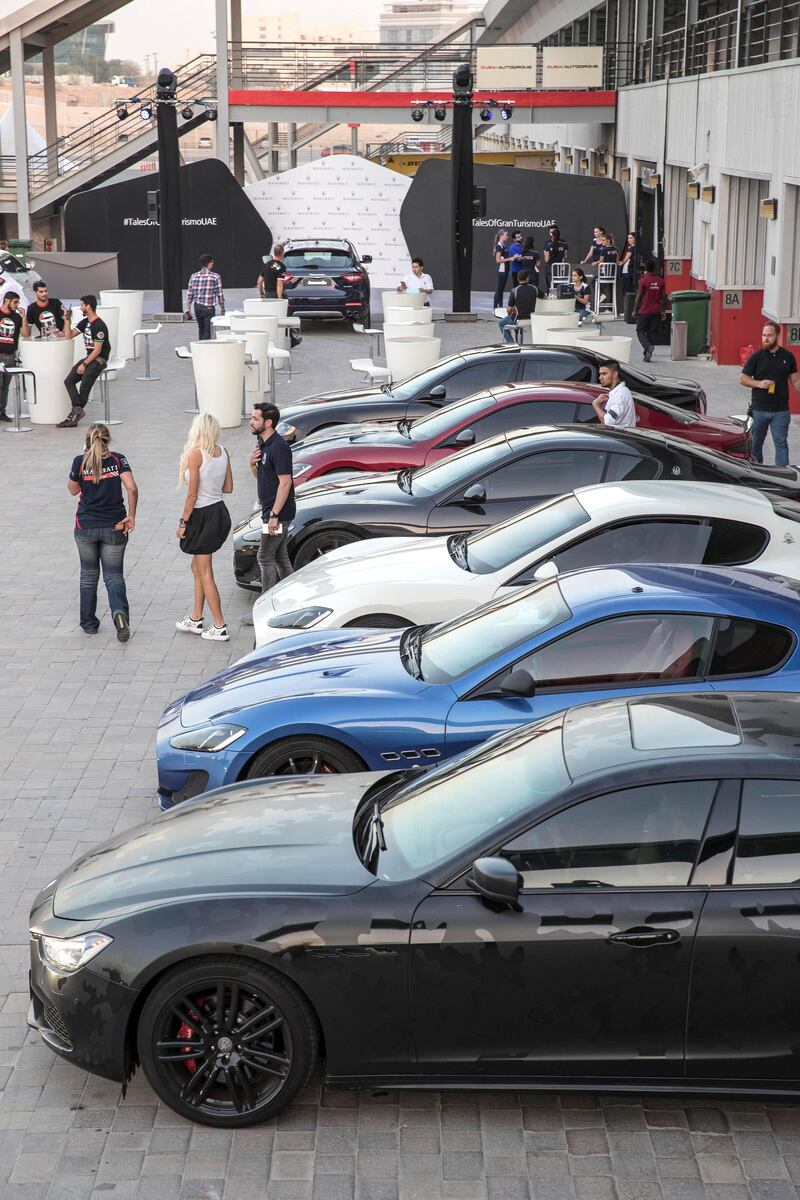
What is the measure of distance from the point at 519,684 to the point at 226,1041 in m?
2.31

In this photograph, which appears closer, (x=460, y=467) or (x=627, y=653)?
(x=627, y=653)

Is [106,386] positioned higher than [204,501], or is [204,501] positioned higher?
[106,386]

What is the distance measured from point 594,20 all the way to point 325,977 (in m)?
53.1

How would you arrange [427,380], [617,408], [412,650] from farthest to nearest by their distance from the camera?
[427,380] → [617,408] → [412,650]

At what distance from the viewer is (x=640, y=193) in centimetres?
3778

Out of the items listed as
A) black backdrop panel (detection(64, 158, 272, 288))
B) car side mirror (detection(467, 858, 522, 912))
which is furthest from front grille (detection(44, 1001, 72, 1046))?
black backdrop panel (detection(64, 158, 272, 288))

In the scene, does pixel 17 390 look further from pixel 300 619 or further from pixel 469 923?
pixel 469 923

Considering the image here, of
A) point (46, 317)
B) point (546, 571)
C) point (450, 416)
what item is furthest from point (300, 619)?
point (46, 317)

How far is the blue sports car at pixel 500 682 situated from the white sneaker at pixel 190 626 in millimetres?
3884

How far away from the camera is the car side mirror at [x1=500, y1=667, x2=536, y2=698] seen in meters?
6.61

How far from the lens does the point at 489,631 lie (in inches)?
281

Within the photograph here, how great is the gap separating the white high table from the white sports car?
11.5 metres

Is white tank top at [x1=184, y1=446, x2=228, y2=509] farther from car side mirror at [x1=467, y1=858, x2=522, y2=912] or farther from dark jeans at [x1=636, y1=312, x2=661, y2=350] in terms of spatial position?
dark jeans at [x1=636, y1=312, x2=661, y2=350]

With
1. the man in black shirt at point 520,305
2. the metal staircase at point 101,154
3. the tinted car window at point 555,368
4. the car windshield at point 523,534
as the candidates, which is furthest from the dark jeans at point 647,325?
the metal staircase at point 101,154
